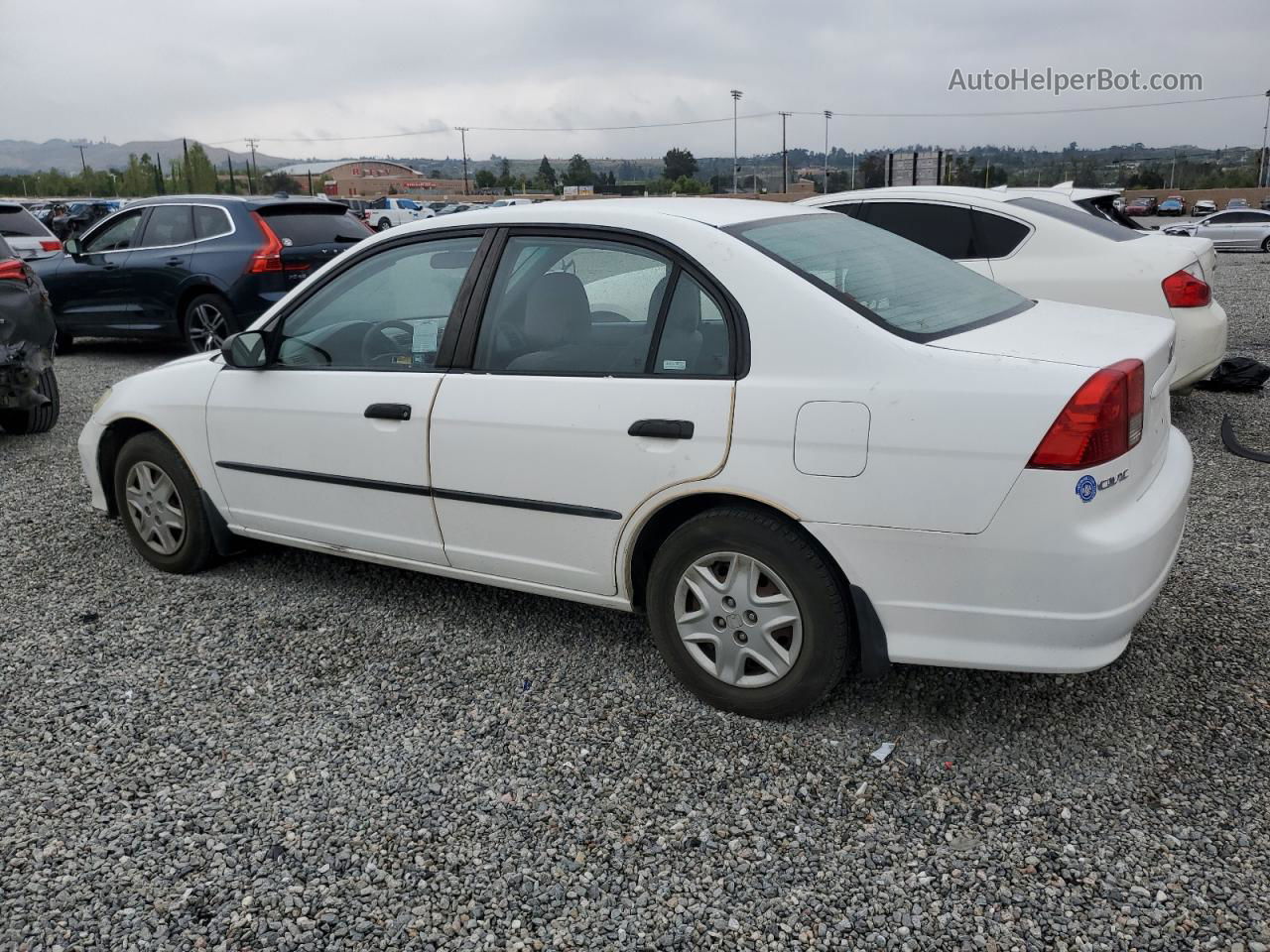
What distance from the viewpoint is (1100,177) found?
218 feet

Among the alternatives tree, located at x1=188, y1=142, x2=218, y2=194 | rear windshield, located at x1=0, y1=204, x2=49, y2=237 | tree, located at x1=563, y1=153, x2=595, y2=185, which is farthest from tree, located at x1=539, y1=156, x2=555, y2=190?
rear windshield, located at x1=0, y1=204, x2=49, y2=237

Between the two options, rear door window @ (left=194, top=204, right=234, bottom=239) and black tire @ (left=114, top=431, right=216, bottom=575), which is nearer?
black tire @ (left=114, top=431, right=216, bottom=575)

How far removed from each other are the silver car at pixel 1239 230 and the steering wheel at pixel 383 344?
28.9 m

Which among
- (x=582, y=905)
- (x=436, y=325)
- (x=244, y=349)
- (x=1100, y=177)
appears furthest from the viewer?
(x=1100, y=177)

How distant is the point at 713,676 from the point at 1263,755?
1620 millimetres

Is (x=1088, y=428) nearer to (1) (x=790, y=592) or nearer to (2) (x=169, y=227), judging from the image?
(1) (x=790, y=592)

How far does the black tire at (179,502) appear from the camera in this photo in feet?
14.7

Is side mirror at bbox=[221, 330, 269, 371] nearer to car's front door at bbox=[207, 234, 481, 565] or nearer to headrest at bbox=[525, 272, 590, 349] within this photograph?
car's front door at bbox=[207, 234, 481, 565]

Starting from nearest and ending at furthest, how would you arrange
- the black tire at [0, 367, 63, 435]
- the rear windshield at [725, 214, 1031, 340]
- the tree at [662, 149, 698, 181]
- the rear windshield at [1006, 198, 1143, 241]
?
the rear windshield at [725, 214, 1031, 340]
the rear windshield at [1006, 198, 1143, 241]
the black tire at [0, 367, 63, 435]
the tree at [662, 149, 698, 181]

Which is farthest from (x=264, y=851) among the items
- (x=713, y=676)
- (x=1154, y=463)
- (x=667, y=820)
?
(x=1154, y=463)

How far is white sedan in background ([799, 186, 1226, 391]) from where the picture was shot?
254 inches

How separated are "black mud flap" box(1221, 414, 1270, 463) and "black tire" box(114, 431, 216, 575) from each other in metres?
5.80

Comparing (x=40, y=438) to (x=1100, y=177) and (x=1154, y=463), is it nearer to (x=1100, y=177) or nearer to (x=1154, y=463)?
(x=1154, y=463)

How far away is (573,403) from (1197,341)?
4.90 meters
